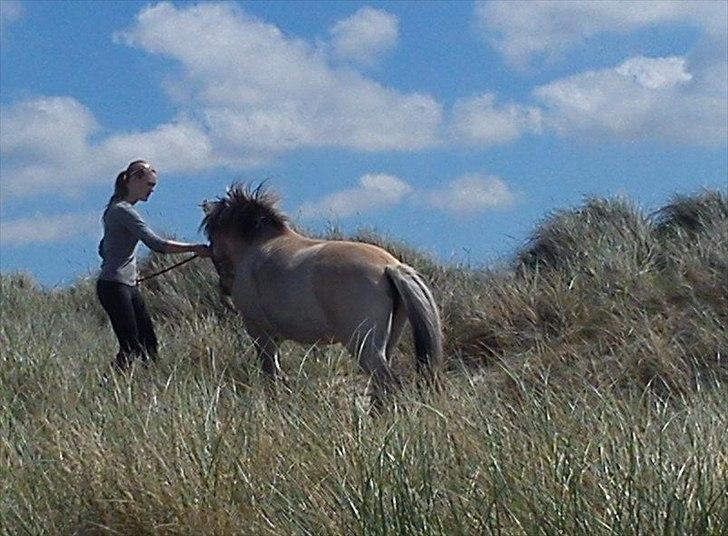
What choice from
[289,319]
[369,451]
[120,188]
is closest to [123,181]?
[120,188]

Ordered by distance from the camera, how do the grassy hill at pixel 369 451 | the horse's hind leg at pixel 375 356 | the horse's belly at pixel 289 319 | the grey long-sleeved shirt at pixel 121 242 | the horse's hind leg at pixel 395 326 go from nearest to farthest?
1. the grassy hill at pixel 369 451
2. the horse's hind leg at pixel 375 356
3. the horse's hind leg at pixel 395 326
4. the horse's belly at pixel 289 319
5. the grey long-sleeved shirt at pixel 121 242

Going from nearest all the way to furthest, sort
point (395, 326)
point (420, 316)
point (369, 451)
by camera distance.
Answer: point (369, 451) < point (420, 316) < point (395, 326)

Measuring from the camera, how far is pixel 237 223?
34.4 feet

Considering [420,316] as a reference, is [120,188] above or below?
above

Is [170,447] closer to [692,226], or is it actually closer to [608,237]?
[608,237]

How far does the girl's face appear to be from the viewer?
34.7ft

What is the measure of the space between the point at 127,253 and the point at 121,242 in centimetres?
11

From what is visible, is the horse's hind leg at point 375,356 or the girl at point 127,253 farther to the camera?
the girl at point 127,253

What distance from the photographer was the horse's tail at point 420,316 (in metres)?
8.95

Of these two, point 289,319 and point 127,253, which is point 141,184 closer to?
point 127,253

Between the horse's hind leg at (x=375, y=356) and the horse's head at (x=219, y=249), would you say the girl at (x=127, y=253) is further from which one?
the horse's hind leg at (x=375, y=356)

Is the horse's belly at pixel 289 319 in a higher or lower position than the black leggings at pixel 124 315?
lower

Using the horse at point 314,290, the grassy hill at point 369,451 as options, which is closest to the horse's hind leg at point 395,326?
the horse at point 314,290

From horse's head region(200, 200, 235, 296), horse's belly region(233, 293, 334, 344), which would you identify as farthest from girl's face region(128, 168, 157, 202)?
horse's belly region(233, 293, 334, 344)
